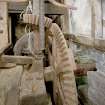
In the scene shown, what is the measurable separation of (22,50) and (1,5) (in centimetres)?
110

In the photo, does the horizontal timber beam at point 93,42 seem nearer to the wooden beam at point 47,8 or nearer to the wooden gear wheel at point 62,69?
the wooden gear wheel at point 62,69

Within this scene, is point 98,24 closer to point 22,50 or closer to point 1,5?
point 22,50

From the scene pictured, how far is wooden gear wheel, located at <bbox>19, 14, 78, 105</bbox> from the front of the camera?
1.86 meters

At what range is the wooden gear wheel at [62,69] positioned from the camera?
6.11ft

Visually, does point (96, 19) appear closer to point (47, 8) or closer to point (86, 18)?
point (86, 18)

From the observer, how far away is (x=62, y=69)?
1971 millimetres

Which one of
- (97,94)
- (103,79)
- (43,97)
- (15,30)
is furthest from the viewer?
(15,30)

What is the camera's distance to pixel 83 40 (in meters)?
2.64

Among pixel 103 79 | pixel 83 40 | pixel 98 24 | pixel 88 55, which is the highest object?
pixel 98 24

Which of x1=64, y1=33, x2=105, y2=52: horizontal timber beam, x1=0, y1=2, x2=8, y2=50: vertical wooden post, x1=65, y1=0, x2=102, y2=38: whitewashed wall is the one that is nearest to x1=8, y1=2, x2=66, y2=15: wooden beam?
x1=0, y1=2, x2=8, y2=50: vertical wooden post

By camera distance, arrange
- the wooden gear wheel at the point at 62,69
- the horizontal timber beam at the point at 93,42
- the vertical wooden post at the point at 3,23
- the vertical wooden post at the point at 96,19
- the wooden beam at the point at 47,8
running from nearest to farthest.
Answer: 1. the wooden gear wheel at the point at 62,69
2. the horizontal timber beam at the point at 93,42
3. the vertical wooden post at the point at 96,19
4. the wooden beam at the point at 47,8
5. the vertical wooden post at the point at 3,23

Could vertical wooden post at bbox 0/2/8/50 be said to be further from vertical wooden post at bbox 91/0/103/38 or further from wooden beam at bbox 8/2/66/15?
vertical wooden post at bbox 91/0/103/38

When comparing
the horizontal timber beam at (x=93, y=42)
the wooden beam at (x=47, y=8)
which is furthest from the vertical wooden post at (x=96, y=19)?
the wooden beam at (x=47, y=8)

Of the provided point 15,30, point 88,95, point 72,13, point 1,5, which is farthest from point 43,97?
point 15,30
